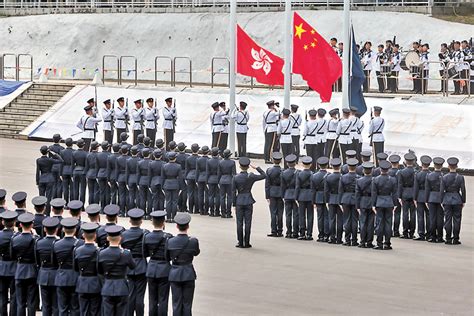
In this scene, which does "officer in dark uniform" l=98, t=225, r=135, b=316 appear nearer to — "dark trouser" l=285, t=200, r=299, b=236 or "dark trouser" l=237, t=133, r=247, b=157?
"dark trouser" l=285, t=200, r=299, b=236

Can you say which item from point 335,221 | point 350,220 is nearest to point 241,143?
point 335,221

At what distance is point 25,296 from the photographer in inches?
582

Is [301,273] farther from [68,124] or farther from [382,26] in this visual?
[382,26]

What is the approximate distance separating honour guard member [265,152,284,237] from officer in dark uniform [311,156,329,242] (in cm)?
63

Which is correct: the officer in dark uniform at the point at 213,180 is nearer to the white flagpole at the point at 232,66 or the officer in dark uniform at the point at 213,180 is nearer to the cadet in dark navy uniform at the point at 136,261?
the white flagpole at the point at 232,66

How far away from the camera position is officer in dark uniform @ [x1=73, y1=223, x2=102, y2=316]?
1371 centimetres

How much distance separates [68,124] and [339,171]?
52.6ft

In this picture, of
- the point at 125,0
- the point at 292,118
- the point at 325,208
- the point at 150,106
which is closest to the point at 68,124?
the point at 150,106

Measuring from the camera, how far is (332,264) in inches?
713

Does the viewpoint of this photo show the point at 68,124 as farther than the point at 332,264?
Yes

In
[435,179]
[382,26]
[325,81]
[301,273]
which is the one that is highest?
[382,26]

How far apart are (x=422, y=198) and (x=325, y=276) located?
3.31 m

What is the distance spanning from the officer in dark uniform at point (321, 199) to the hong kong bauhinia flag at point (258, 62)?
6674mm

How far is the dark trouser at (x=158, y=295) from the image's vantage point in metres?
14.6
